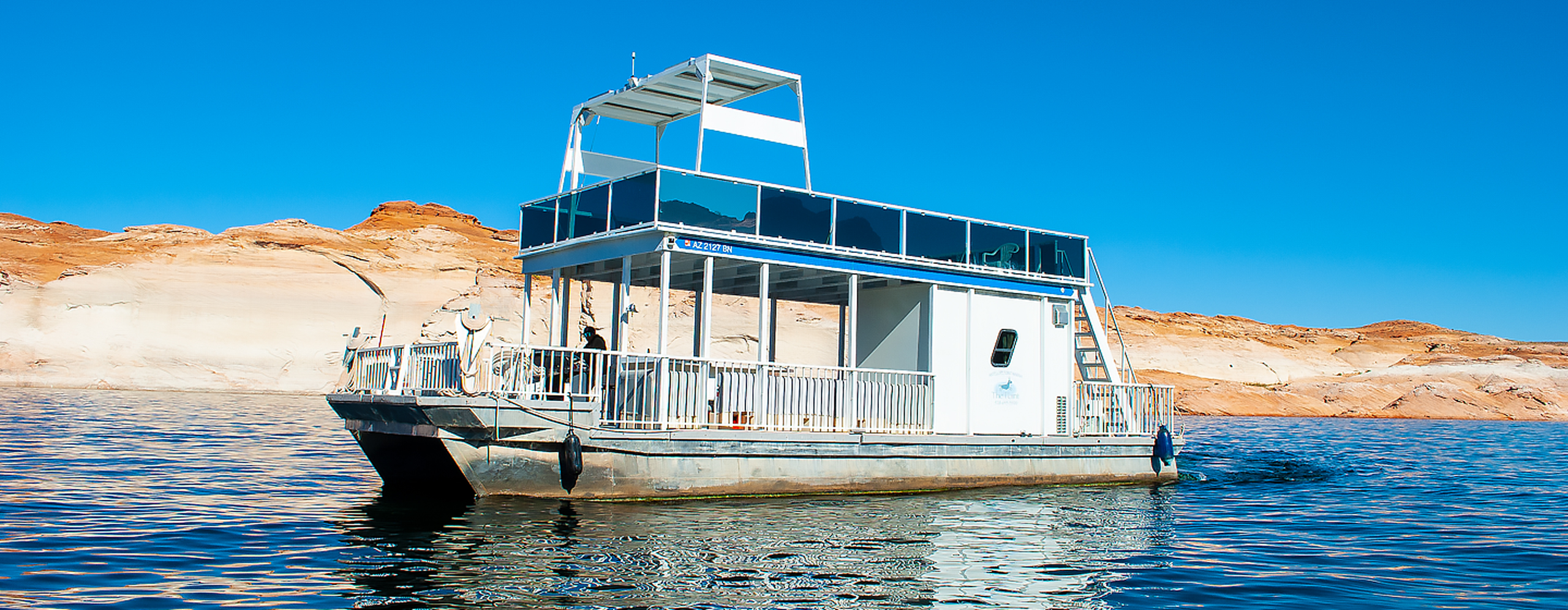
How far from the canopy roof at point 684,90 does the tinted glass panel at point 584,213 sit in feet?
6.05

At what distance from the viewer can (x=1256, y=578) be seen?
10.7 m

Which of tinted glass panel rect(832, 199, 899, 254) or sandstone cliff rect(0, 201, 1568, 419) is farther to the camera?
sandstone cliff rect(0, 201, 1568, 419)

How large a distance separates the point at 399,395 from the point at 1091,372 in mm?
11547

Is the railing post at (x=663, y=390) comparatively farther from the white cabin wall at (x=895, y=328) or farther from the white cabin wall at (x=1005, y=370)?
the white cabin wall at (x=1005, y=370)

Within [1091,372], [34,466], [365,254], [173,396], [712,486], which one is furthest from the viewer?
[365,254]

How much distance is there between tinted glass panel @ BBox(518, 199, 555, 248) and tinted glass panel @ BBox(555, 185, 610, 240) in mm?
327

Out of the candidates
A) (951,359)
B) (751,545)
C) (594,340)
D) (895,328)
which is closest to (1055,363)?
(951,359)

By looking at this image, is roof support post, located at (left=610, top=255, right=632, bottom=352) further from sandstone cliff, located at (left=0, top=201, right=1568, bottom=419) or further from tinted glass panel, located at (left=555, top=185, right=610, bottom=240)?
sandstone cliff, located at (left=0, top=201, right=1568, bottom=419)

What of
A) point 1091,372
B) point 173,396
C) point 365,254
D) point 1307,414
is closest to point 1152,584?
point 1091,372

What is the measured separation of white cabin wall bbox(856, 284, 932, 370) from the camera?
16781 millimetres

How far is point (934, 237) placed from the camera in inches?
660

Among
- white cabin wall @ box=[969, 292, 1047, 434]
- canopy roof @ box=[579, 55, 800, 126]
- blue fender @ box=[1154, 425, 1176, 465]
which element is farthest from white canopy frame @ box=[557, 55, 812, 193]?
blue fender @ box=[1154, 425, 1176, 465]

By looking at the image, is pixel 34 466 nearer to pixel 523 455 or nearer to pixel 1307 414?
pixel 523 455

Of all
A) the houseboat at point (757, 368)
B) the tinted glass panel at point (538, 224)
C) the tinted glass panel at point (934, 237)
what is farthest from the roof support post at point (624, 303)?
the tinted glass panel at point (934, 237)
